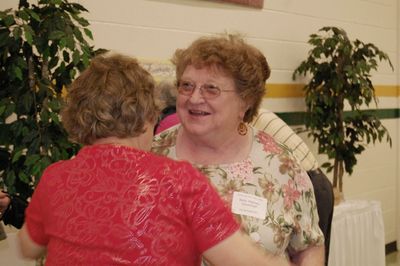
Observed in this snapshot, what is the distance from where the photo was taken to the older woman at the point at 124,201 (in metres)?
0.96

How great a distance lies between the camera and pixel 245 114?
1773mm

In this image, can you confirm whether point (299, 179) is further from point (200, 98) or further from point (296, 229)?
point (200, 98)

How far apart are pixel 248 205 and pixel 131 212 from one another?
696 mm

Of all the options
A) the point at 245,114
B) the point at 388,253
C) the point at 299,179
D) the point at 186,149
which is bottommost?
the point at 388,253

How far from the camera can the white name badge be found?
1.59 meters

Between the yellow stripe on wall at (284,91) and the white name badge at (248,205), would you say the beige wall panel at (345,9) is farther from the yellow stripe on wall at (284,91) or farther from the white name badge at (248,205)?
the white name badge at (248,205)

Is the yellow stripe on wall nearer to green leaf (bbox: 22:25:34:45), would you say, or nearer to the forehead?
the forehead

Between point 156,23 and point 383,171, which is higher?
point 156,23

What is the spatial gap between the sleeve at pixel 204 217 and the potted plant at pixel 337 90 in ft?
9.00

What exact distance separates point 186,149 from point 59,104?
475 millimetres

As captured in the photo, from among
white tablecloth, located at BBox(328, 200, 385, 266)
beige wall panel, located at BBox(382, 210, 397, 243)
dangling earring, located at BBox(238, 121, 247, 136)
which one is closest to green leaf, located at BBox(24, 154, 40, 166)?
dangling earring, located at BBox(238, 121, 247, 136)

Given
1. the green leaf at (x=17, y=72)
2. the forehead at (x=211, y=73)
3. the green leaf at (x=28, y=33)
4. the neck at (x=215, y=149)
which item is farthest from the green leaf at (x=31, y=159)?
the forehead at (x=211, y=73)

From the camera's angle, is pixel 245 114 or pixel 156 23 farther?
pixel 156 23

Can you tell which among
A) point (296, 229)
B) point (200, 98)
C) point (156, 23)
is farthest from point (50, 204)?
point (156, 23)
